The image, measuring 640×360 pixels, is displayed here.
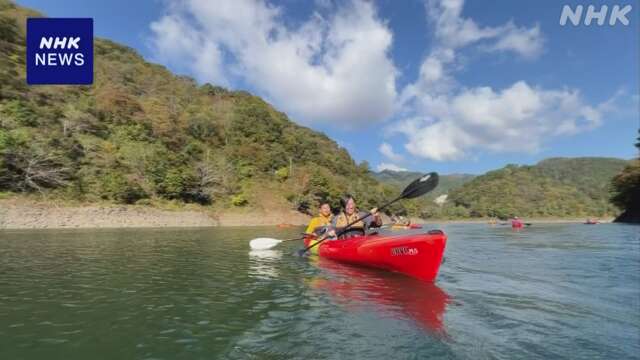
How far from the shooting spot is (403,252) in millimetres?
11469

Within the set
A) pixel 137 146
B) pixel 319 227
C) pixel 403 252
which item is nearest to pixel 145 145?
pixel 137 146

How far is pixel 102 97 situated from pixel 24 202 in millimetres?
30216

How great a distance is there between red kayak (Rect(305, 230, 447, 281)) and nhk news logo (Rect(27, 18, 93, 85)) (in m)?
18.5

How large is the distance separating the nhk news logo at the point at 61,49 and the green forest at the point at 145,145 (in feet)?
45.8

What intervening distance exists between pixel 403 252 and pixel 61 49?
2355cm

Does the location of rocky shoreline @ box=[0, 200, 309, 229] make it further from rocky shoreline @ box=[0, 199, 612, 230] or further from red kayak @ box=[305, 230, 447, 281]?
red kayak @ box=[305, 230, 447, 281]

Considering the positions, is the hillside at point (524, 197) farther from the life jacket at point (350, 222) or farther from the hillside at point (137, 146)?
the life jacket at point (350, 222)

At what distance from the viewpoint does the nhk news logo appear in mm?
21641

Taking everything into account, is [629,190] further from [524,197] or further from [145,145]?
A: [524,197]

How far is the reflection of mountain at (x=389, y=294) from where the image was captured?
751 cm

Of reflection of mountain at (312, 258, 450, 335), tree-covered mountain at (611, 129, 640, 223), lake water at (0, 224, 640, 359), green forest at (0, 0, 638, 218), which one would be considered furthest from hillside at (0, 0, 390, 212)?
tree-covered mountain at (611, 129, 640, 223)

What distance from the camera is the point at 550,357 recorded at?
17.5 ft

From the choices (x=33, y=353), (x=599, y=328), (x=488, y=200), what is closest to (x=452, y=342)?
(x=599, y=328)

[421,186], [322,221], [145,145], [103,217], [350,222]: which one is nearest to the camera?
[421,186]
